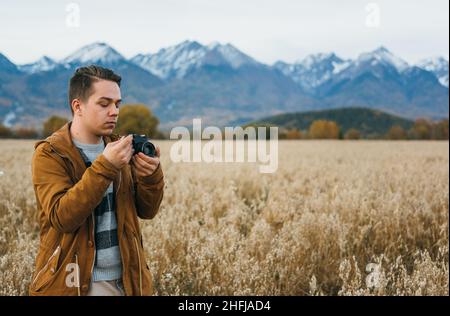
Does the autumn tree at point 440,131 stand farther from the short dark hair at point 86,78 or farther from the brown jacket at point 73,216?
the short dark hair at point 86,78

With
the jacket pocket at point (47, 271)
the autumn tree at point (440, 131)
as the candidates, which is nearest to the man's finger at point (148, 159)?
the jacket pocket at point (47, 271)

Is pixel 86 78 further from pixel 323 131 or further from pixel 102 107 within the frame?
pixel 323 131

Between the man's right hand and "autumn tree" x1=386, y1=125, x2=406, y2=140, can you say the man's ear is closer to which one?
the man's right hand

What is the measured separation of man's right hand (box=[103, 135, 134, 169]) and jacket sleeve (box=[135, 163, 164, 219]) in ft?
0.88

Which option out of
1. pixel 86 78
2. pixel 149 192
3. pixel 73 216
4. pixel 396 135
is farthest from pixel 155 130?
pixel 73 216

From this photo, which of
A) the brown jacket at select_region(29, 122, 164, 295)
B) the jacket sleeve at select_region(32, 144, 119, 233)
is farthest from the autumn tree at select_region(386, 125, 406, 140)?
the jacket sleeve at select_region(32, 144, 119, 233)

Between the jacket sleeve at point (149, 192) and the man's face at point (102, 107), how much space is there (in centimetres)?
32

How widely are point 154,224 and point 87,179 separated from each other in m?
3.05

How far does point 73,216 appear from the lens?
6.13ft

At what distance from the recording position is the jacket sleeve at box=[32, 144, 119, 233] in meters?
1.85

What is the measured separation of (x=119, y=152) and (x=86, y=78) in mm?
406
